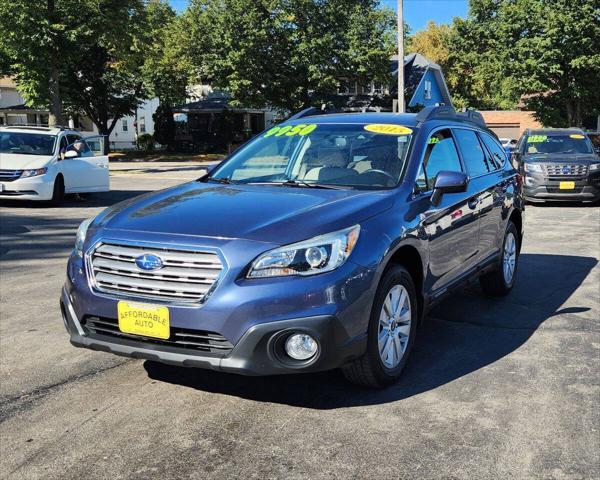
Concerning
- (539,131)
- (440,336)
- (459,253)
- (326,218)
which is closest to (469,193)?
(459,253)

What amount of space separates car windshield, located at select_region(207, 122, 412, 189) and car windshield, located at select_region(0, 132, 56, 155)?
10418 mm

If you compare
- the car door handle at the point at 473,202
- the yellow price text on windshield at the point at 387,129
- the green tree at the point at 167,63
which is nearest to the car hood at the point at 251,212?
the yellow price text on windshield at the point at 387,129

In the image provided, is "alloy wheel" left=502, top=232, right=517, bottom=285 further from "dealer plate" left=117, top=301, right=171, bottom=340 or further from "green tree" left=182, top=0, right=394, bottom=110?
"green tree" left=182, top=0, right=394, bottom=110

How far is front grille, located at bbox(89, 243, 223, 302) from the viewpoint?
3.46 metres

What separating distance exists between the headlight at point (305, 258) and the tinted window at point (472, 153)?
7.84ft

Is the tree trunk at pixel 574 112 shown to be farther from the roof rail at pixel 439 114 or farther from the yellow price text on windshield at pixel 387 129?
the yellow price text on windshield at pixel 387 129

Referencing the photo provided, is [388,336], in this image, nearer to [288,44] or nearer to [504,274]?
[504,274]

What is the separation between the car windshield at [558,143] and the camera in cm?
1553

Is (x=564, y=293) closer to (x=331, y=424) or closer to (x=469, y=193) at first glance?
(x=469, y=193)

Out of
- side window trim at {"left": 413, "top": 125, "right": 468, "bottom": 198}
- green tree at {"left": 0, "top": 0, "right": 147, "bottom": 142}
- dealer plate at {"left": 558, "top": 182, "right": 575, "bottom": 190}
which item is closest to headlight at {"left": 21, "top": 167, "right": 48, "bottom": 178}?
side window trim at {"left": 413, "top": 125, "right": 468, "bottom": 198}

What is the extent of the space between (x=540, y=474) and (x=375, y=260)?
136 cm

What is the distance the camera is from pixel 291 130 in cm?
531

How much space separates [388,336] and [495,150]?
3185mm

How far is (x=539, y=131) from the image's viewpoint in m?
16.3
